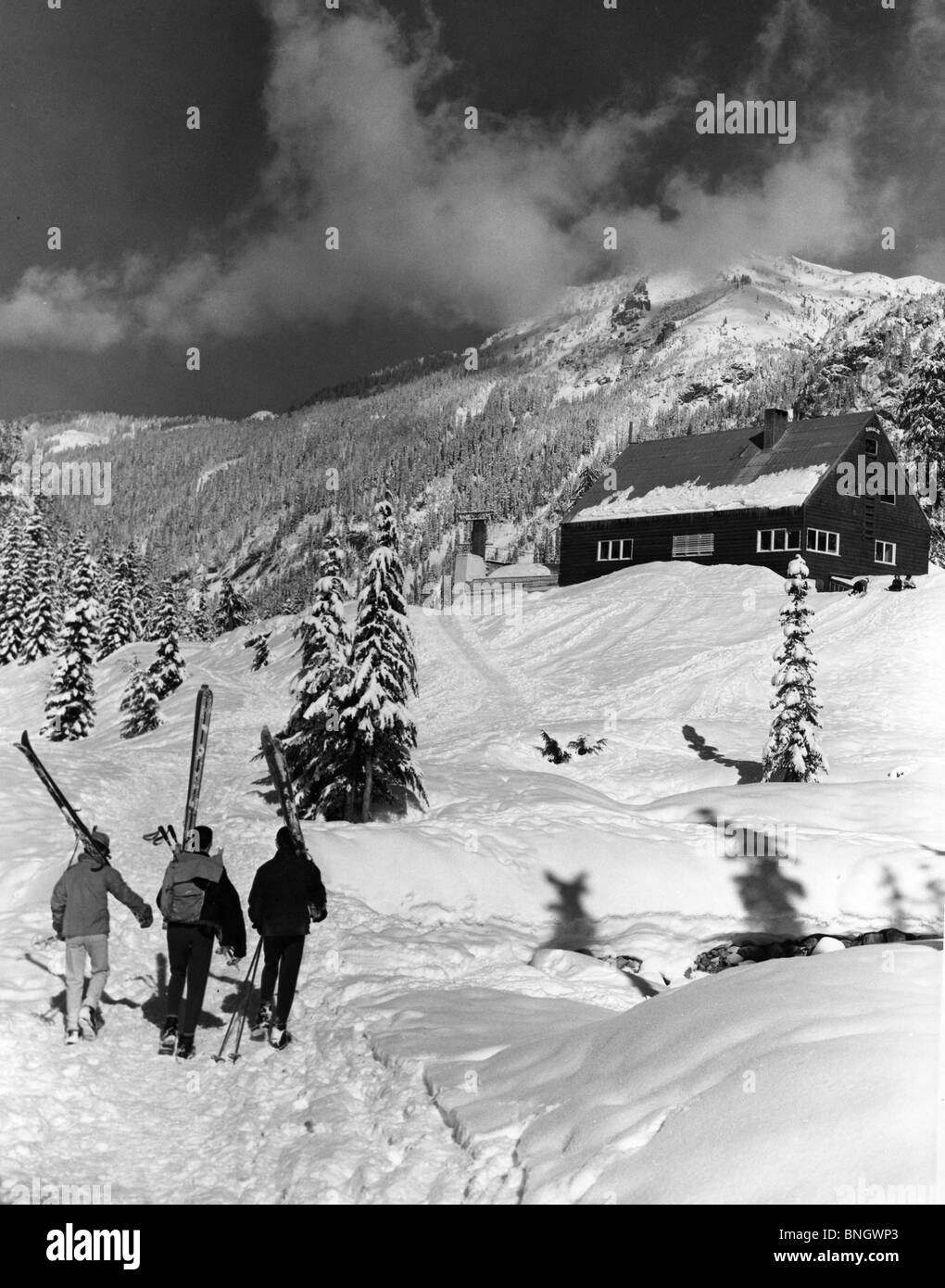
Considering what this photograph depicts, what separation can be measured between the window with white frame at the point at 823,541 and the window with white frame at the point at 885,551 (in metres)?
3.16

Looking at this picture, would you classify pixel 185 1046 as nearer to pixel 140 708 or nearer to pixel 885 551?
Answer: pixel 140 708

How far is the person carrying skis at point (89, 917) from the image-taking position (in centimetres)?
854

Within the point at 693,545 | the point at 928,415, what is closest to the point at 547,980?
the point at 693,545

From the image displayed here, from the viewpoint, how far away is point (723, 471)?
54.2m

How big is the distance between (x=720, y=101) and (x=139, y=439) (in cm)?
14877

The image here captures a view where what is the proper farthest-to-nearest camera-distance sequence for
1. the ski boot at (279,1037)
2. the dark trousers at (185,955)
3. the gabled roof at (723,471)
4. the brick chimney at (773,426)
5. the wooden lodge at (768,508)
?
the brick chimney at (773,426)
the gabled roof at (723,471)
the wooden lodge at (768,508)
the ski boot at (279,1037)
the dark trousers at (185,955)

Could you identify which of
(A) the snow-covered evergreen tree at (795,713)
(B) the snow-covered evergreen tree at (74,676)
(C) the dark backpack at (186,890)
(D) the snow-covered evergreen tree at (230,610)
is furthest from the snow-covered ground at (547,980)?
(D) the snow-covered evergreen tree at (230,610)

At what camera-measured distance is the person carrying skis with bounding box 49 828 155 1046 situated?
28.0ft

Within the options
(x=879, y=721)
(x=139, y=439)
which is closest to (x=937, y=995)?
(x=879, y=721)

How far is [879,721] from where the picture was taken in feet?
112

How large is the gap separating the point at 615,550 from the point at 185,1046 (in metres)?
49.6

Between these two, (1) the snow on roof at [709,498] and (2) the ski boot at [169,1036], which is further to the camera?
(1) the snow on roof at [709,498]

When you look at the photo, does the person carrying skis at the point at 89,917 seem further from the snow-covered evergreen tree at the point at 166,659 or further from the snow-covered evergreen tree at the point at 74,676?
the snow-covered evergreen tree at the point at 74,676
